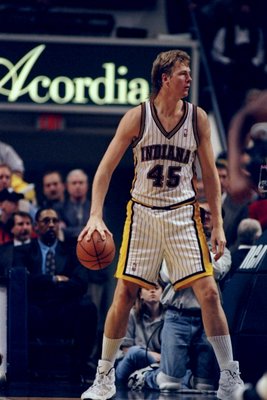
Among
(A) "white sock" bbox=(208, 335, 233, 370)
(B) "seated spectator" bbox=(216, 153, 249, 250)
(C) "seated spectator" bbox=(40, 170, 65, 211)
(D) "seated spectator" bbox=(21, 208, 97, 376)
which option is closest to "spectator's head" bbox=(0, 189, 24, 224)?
(C) "seated spectator" bbox=(40, 170, 65, 211)

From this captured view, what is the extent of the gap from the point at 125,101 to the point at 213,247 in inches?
316

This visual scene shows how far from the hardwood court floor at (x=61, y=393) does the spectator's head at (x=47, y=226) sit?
2.29 metres

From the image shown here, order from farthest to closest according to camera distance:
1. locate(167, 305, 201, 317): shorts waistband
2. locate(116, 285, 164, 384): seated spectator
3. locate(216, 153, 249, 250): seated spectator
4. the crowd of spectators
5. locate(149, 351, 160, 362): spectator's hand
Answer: locate(216, 153, 249, 250): seated spectator < the crowd of spectators < locate(116, 285, 164, 384): seated spectator < locate(149, 351, 160, 362): spectator's hand < locate(167, 305, 201, 317): shorts waistband

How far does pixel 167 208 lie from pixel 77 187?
6.85 metres

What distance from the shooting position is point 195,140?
9.94 metres

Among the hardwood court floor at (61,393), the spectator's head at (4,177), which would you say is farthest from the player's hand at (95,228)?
Result: the spectator's head at (4,177)

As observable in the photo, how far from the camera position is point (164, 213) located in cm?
985

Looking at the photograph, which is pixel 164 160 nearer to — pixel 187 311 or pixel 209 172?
pixel 209 172

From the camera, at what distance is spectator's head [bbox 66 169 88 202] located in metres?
16.7

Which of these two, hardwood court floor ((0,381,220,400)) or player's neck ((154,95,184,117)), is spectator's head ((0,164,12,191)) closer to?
hardwood court floor ((0,381,220,400))

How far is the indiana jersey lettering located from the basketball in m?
0.11

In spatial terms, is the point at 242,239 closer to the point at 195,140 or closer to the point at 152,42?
the point at 195,140

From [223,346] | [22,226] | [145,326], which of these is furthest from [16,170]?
[223,346]

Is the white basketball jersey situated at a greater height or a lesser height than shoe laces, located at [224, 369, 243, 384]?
greater
